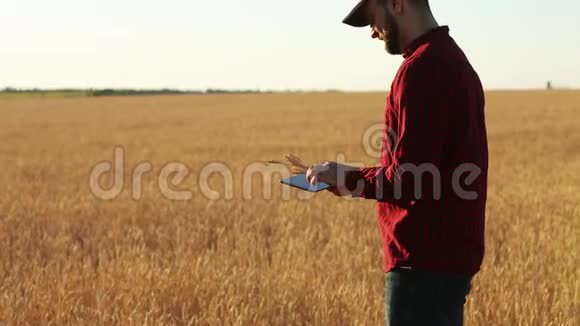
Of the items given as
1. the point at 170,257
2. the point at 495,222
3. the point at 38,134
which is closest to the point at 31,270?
the point at 170,257

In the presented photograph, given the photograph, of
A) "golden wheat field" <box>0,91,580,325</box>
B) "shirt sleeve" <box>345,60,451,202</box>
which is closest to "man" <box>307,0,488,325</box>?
"shirt sleeve" <box>345,60,451,202</box>

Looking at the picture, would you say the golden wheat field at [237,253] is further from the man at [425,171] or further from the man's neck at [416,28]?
the man's neck at [416,28]

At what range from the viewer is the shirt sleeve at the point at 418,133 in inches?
82.1

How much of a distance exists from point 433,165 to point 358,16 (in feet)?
1.71

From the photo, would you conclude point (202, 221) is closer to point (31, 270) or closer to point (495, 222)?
point (31, 270)

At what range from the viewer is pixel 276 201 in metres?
7.90

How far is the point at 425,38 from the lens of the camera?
2.20m

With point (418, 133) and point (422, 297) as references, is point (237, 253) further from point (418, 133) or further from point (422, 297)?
point (418, 133)

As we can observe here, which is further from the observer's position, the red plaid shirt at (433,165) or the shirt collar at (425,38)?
the shirt collar at (425,38)

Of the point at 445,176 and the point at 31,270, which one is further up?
the point at 445,176

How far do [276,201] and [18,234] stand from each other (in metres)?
2.79

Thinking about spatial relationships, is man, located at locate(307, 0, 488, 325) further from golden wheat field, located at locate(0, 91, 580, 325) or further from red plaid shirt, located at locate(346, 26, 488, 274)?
golden wheat field, located at locate(0, 91, 580, 325)

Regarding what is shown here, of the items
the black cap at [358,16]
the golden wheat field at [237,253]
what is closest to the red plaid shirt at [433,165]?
the black cap at [358,16]

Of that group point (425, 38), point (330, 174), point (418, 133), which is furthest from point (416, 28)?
point (330, 174)
